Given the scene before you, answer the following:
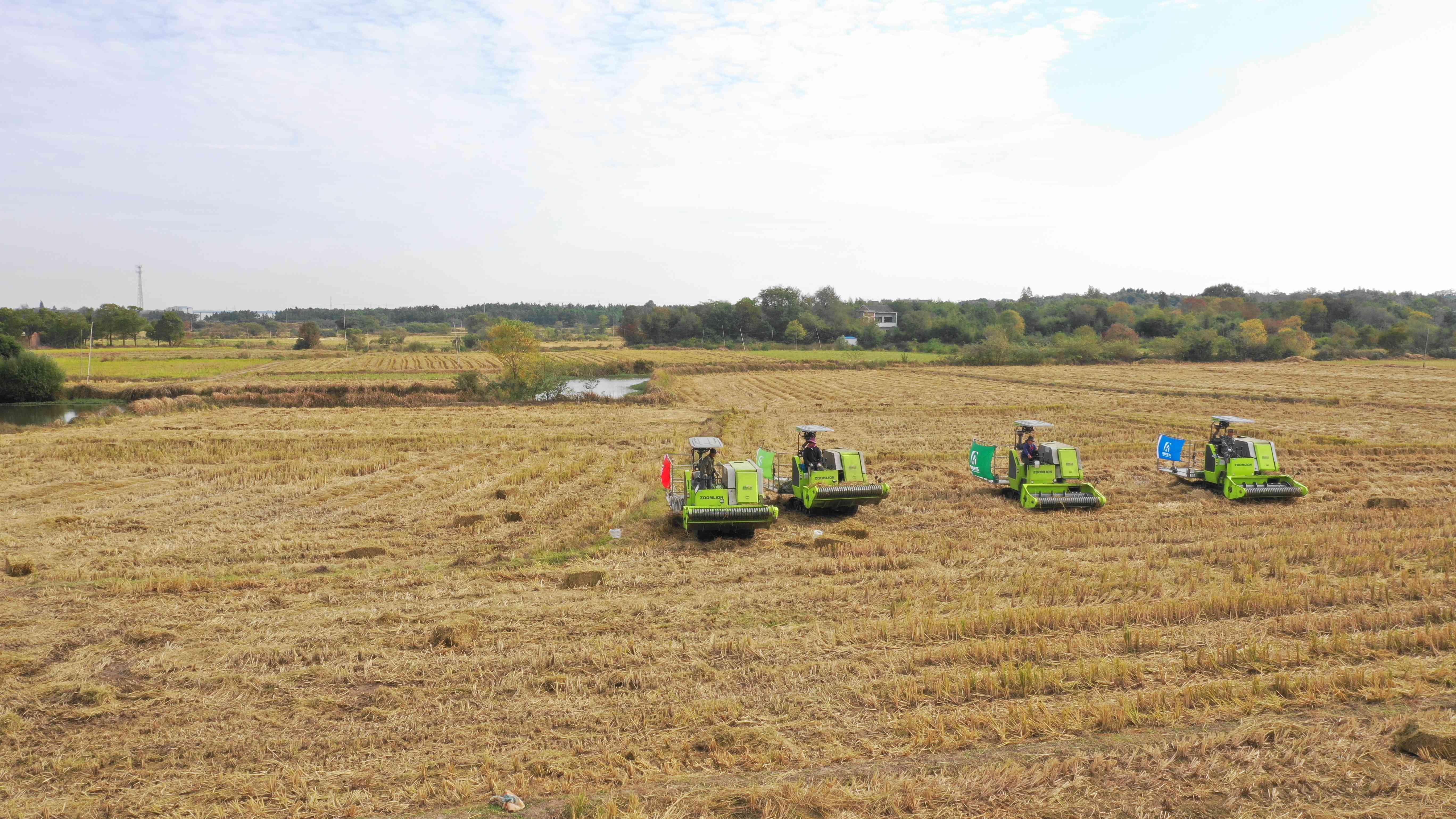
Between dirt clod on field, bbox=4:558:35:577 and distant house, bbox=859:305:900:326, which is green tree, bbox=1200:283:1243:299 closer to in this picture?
distant house, bbox=859:305:900:326

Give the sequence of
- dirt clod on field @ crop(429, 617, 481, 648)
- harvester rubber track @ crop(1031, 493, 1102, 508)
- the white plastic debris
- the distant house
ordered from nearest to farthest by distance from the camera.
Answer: the white plastic debris
dirt clod on field @ crop(429, 617, 481, 648)
harvester rubber track @ crop(1031, 493, 1102, 508)
the distant house

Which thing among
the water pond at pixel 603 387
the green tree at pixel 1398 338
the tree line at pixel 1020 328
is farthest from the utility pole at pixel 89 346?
the green tree at pixel 1398 338

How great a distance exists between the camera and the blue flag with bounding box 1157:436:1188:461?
1534 cm

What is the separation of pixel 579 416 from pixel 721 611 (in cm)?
2582

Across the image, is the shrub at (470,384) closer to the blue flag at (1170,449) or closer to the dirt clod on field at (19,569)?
the dirt clod on field at (19,569)

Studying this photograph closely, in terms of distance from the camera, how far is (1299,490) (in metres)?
15.1

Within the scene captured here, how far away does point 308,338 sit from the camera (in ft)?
305

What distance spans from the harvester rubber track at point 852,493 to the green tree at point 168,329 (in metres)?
110

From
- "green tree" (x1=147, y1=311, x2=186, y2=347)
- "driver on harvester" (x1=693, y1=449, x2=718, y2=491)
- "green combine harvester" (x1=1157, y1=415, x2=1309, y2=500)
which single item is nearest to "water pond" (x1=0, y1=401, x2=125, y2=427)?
"driver on harvester" (x1=693, y1=449, x2=718, y2=491)

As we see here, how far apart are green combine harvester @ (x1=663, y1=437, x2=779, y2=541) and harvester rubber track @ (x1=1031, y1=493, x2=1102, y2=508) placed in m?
5.10

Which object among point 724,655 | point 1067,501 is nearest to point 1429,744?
point 724,655

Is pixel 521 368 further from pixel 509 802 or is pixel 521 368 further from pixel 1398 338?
pixel 1398 338

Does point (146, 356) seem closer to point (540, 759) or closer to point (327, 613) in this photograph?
point (327, 613)

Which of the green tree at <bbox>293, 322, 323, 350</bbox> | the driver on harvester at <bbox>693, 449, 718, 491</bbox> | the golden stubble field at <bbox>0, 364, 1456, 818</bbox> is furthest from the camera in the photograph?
the green tree at <bbox>293, 322, 323, 350</bbox>
